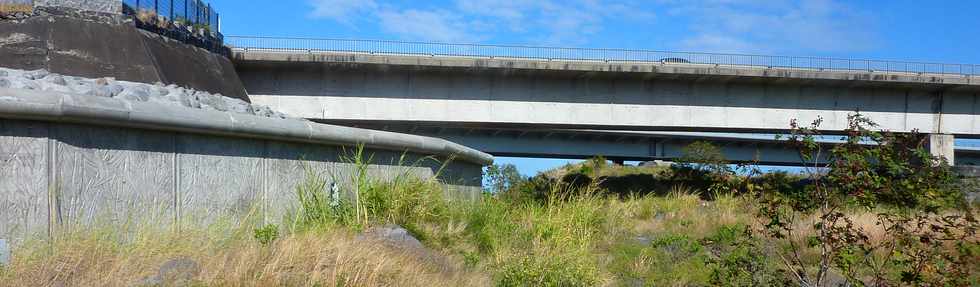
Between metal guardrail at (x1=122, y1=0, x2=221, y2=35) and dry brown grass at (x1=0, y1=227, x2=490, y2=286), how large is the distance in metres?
9.07

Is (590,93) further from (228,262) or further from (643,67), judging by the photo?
(228,262)

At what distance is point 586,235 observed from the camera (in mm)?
11891

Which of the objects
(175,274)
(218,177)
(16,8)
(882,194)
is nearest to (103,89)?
(218,177)

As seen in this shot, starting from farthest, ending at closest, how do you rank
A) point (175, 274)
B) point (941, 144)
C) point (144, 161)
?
point (941, 144) → point (144, 161) → point (175, 274)

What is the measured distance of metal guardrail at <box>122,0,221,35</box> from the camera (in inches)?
628

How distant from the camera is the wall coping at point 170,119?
22.7 feet

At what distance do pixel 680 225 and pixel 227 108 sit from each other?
29.1 ft

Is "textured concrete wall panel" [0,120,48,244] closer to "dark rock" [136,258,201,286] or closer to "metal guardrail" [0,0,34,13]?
"dark rock" [136,258,201,286]

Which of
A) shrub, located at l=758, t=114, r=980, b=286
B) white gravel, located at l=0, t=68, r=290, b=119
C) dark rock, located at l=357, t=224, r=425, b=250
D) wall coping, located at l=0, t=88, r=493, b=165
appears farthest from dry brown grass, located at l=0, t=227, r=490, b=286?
shrub, located at l=758, t=114, r=980, b=286

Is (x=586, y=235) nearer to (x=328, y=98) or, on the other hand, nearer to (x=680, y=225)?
(x=680, y=225)

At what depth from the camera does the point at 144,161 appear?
7996mm

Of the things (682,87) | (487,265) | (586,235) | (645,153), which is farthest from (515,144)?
(487,265)

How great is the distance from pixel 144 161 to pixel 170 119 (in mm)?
433

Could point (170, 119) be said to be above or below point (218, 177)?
above
